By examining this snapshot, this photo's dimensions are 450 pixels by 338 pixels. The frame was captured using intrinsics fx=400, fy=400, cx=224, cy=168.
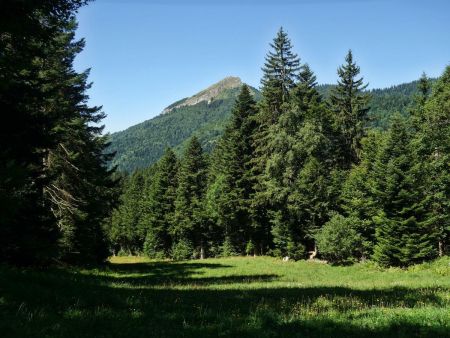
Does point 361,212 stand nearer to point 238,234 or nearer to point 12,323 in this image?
point 238,234

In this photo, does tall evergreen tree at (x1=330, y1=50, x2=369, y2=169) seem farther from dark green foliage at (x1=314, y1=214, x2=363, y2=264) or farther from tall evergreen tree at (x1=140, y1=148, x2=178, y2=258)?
tall evergreen tree at (x1=140, y1=148, x2=178, y2=258)

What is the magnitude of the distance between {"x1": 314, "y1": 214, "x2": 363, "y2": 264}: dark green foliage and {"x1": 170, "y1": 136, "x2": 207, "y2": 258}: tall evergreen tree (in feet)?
87.5

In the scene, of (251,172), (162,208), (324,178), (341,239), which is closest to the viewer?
(341,239)

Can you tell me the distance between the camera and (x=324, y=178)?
133ft

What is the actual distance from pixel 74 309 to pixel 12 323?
6.80 ft

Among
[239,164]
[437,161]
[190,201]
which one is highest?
[239,164]

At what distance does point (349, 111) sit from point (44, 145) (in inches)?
1649

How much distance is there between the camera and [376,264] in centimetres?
3084

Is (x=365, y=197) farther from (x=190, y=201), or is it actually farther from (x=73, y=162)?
(x=190, y=201)

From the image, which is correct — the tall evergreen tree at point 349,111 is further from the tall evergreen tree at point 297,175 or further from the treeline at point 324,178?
the tall evergreen tree at point 297,175

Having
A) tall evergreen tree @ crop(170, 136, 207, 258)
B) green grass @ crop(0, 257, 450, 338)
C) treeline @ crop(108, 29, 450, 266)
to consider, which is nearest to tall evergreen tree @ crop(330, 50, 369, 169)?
treeline @ crop(108, 29, 450, 266)

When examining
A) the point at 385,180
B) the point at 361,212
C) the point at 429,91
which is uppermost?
the point at 429,91

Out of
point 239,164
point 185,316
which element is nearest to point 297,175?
point 239,164

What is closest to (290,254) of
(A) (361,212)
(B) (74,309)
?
(A) (361,212)
